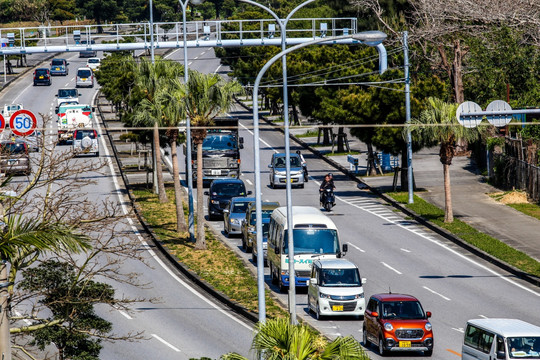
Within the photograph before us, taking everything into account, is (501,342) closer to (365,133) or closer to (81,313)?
(81,313)

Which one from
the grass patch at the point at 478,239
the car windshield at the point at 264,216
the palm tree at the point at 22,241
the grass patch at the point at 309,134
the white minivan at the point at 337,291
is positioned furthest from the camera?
the grass patch at the point at 309,134

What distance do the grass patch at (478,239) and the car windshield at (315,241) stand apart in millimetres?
8491

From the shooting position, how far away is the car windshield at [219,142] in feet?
187

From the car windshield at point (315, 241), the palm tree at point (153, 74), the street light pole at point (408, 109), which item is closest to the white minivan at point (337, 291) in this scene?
the car windshield at point (315, 241)

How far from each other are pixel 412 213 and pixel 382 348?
23.6 metres

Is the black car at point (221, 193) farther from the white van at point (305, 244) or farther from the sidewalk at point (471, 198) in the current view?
the white van at point (305, 244)

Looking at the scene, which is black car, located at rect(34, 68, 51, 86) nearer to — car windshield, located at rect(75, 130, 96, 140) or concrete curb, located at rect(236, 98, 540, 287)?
car windshield, located at rect(75, 130, 96, 140)

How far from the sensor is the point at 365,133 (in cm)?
5638

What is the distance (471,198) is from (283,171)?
11.5 m

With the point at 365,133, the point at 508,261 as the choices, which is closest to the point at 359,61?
the point at 365,133

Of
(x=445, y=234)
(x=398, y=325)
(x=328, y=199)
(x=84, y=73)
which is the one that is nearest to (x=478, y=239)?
(x=445, y=234)

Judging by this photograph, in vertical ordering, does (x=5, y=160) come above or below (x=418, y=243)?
above

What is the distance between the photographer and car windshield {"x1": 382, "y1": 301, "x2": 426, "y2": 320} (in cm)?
2694

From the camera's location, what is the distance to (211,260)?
40812 mm
